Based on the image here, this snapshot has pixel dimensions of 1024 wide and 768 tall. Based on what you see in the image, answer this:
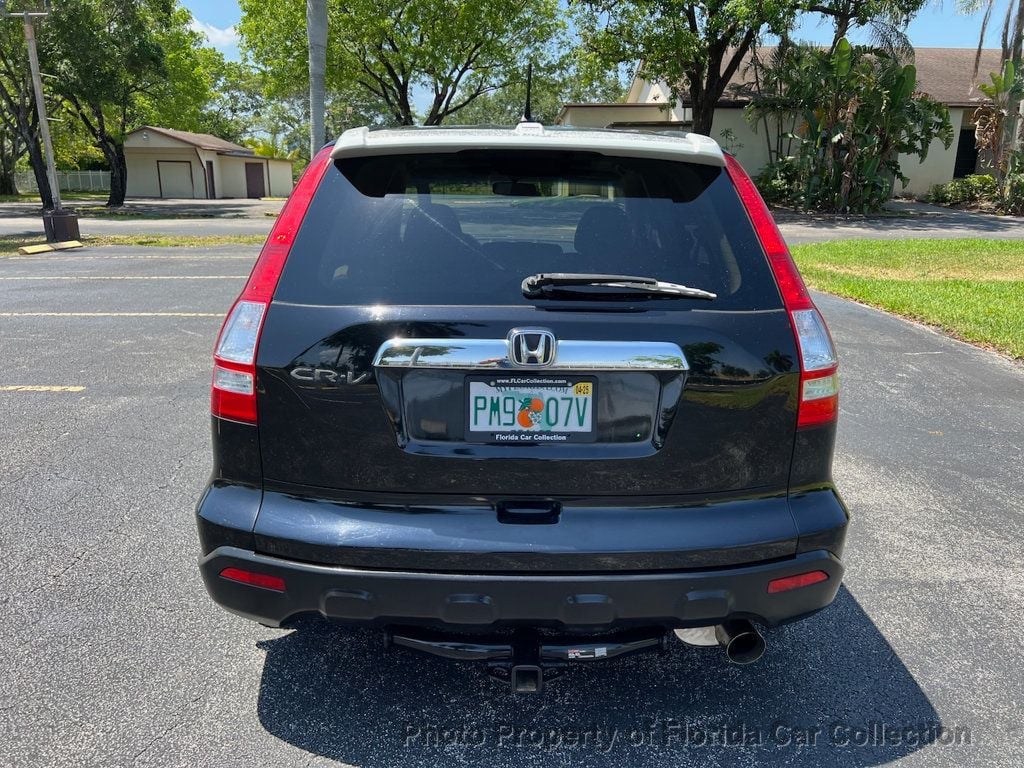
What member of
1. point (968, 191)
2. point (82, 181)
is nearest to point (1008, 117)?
point (968, 191)

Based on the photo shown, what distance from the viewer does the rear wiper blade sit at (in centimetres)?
211

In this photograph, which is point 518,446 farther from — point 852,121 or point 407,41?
point 407,41

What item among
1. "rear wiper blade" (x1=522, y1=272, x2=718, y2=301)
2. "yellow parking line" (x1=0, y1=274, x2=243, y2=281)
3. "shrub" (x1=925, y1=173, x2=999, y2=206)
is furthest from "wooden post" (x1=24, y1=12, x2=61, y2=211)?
"shrub" (x1=925, y1=173, x2=999, y2=206)

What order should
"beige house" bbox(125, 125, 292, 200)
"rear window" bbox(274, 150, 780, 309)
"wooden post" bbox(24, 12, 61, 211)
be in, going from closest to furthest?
"rear window" bbox(274, 150, 780, 309) → "wooden post" bbox(24, 12, 61, 211) → "beige house" bbox(125, 125, 292, 200)

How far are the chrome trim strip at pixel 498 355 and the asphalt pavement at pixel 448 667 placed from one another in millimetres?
1147

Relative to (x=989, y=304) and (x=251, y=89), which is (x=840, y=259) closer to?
(x=989, y=304)

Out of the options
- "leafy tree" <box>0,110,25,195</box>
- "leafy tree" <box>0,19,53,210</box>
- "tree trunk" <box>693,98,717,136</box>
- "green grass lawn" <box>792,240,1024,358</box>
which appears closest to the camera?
"green grass lawn" <box>792,240,1024,358</box>

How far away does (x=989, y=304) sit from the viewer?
30.1ft

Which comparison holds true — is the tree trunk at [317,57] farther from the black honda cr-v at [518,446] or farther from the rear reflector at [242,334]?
the black honda cr-v at [518,446]

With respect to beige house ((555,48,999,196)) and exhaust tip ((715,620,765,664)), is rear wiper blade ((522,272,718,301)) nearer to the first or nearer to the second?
exhaust tip ((715,620,765,664))


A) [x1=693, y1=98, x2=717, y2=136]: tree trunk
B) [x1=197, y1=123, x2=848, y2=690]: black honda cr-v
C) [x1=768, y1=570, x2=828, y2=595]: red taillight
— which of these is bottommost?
[x1=768, y1=570, x2=828, y2=595]: red taillight

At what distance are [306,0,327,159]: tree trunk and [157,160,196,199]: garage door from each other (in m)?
33.9

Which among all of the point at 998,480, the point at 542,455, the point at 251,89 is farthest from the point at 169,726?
the point at 251,89

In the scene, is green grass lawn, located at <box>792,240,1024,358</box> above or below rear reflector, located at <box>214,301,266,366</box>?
below
